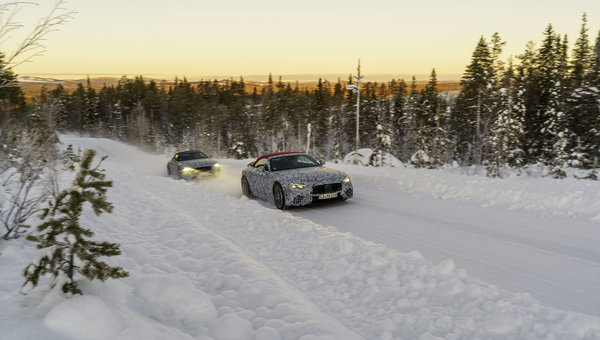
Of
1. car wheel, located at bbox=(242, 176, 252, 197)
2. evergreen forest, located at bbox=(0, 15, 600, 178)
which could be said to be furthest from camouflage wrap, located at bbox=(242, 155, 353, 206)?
evergreen forest, located at bbox=(0, 15, 600, 178)

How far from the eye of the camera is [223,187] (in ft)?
48.1

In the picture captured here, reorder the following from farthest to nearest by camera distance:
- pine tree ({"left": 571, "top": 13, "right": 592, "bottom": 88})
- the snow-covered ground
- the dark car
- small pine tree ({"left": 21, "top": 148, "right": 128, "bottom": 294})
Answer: pine tree ({"left": 571, "top": 13, "right": 592, "bottom": 88}), the dark car, the snow-covered ground, small pine tree ({"left": 21, "top": 148, "right": 128, "bottom": 294})

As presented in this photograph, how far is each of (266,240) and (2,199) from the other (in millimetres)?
4299

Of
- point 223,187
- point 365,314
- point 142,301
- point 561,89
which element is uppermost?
point 561,89

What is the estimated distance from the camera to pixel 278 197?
1012 centimetres

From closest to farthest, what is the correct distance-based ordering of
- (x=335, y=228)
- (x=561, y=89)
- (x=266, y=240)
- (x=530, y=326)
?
(x=530, y=326) → (x=266, y=240) → (x=335, y=228) → (x=561, y=89)

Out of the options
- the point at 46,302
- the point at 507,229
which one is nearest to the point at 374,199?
the point at 507,229

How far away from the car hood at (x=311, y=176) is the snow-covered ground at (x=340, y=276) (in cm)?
88

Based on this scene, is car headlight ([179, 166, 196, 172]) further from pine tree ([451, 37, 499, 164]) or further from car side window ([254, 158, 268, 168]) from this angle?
pine tree ([451, 37, 499, 164])

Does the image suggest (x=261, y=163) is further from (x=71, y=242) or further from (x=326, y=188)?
(x=71, y=242)

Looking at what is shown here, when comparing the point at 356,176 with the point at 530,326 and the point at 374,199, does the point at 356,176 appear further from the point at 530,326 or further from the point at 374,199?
the point at 530,326

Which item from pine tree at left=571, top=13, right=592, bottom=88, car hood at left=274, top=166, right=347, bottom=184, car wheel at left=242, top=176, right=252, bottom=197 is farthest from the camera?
pine tree at left=571, top=13, right=592, bottom=88

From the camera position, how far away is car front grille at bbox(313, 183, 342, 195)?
379 inches

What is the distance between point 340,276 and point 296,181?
4.99 metres
